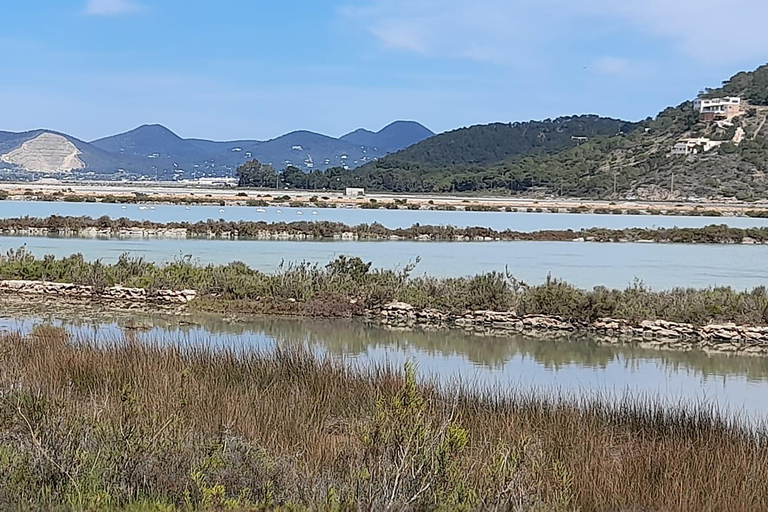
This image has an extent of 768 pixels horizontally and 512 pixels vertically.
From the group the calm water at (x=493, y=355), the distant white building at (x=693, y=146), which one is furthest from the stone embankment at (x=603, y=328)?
the distant white building at (x=693, y=146)

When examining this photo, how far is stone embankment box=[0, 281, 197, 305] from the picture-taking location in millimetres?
17359

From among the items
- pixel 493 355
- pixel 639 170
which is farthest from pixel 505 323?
pixel 639 170

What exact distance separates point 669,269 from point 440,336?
13.9m

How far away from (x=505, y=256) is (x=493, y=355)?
52.7 feet

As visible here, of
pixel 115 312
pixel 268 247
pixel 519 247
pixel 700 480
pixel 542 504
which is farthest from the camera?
pixel 519 247

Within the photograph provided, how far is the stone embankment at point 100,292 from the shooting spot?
57.0ft

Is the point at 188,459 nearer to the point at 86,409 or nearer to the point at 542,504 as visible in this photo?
the point at 86,409

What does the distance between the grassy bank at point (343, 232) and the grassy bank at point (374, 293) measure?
56.1 ft

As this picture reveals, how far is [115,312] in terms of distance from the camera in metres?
16.2

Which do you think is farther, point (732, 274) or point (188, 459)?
point (732, 274)

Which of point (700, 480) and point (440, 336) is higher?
point (700, 480)

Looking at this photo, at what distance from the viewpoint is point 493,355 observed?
1365cm

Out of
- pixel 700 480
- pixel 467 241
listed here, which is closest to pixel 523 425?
pixel 700 480

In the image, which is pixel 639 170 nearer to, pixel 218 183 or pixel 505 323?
pixel 218 183
